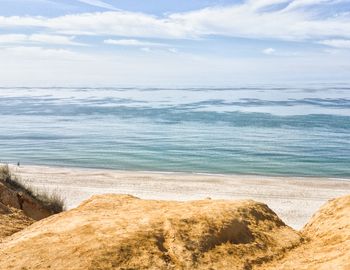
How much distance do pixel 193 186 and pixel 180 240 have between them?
27.2 m

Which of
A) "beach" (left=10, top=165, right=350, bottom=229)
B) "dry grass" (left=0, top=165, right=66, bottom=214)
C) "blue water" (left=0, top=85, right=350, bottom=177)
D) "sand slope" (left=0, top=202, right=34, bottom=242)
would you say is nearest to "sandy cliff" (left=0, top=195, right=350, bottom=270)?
"sand slope" (left=0, top=202, right=34, bottom=242)

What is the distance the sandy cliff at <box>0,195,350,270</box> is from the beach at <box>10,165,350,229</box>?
17206mm

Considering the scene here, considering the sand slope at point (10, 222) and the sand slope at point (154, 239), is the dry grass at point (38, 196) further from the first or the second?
the sand slope at point (154, 239)

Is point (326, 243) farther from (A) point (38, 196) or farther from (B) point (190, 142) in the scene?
(B) point (190, 142)

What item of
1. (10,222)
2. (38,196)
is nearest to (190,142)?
(38,196)

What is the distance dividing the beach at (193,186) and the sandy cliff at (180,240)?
17.2 meters

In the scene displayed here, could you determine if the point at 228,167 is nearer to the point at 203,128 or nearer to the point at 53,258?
the point at 203,128

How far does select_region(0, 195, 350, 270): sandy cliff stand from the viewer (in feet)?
21.2

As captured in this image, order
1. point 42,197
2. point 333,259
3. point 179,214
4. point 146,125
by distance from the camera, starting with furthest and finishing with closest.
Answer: point 146,125, point 42,197, point 179,214, point 333,259

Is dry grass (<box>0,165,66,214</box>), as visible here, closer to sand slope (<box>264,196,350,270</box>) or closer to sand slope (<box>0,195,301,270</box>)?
sand slope (<box>0,195,301,270</box>)

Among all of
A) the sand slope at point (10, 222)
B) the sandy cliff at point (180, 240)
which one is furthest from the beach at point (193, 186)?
the sandy cliff at point (180, 240)

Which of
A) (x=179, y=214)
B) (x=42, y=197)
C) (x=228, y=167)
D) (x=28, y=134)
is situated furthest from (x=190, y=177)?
(x=28, y=134)

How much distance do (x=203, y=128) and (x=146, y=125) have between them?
10276 mm

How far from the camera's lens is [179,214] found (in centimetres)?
773
